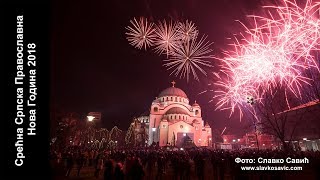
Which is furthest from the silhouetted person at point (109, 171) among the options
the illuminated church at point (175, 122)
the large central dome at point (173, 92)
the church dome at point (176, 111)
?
the large central dome at point (173, 92)

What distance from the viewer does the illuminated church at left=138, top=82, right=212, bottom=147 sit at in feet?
236

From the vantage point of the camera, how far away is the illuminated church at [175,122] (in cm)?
7200

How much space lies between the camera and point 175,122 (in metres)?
73.3

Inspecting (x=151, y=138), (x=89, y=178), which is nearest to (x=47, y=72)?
(x=89, y=178)

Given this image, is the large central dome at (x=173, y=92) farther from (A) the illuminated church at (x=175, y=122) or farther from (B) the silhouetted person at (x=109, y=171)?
(B) the silhouetted person at (x=109, y=171)

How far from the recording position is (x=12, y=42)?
916cm

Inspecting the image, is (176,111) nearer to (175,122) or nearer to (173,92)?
(175,122)

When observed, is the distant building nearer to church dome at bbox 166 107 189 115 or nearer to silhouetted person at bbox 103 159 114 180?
church dome at bbox 166 107 189 115

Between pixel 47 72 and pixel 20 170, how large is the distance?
11.6ft

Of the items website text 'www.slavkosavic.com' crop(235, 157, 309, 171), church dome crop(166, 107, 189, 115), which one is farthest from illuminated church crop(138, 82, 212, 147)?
website text 'www.slavkosavic.com' crop(235, 157, 309, 171)

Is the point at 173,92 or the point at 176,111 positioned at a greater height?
the point at 173,92

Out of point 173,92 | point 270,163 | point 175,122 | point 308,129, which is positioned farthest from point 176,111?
point 270,163

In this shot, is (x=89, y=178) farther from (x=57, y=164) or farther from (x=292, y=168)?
(x=292, y=168)

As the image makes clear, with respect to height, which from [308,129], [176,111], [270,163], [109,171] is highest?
[176,111]
